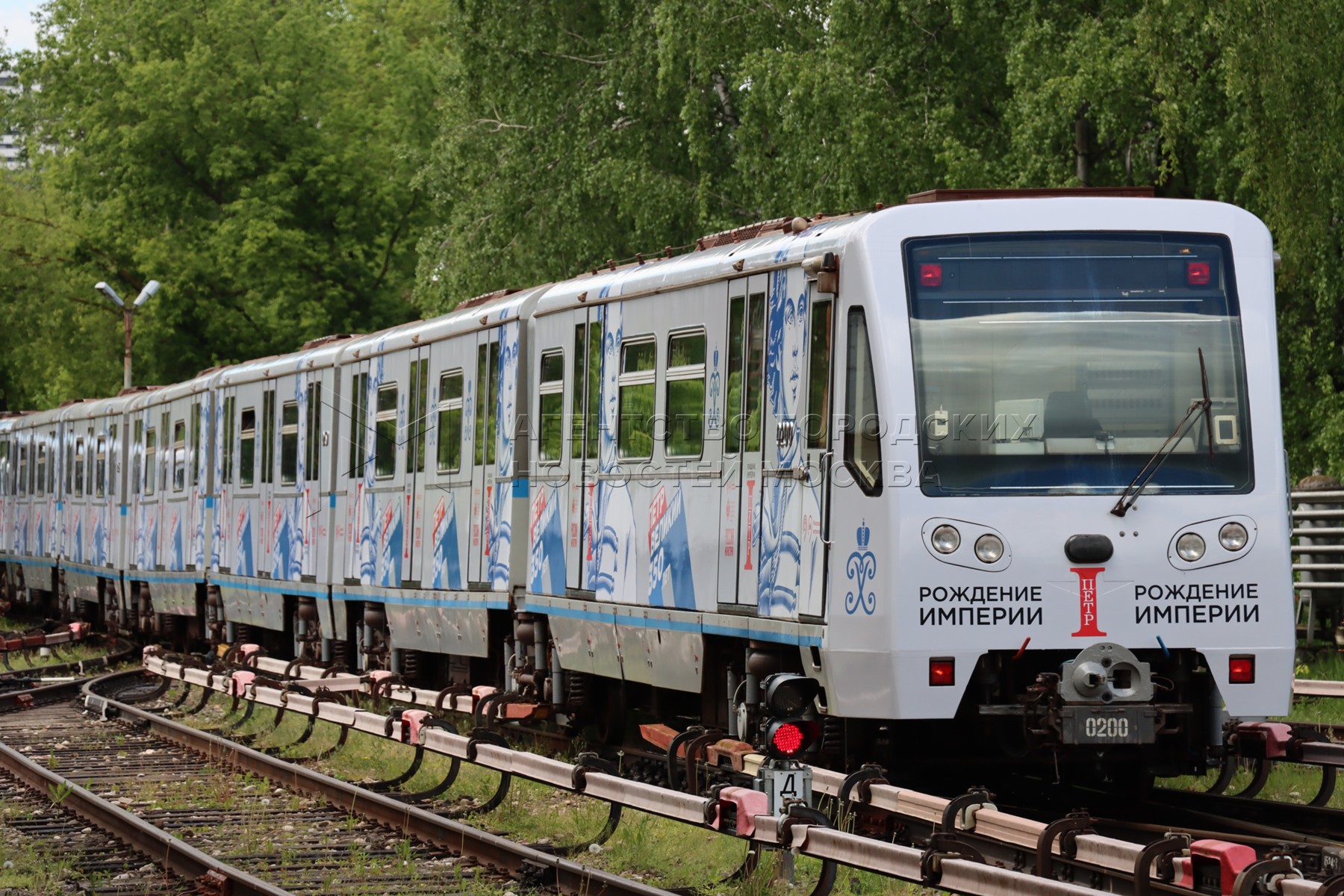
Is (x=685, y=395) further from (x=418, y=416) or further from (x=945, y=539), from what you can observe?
(x=418, y=416)

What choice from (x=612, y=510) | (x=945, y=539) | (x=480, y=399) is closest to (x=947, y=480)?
(x=945, y=539)

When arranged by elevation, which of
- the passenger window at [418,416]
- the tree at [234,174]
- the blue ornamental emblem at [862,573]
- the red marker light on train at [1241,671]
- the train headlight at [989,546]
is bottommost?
the red marker light on train at [1241,671]

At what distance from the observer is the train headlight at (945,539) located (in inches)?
395

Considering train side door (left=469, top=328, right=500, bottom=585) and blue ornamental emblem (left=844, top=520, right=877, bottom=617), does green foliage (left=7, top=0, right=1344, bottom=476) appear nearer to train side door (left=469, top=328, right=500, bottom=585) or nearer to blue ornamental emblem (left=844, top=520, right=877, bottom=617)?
blue ornamental emblem (left=844, top=520, right=877, bottom=617)

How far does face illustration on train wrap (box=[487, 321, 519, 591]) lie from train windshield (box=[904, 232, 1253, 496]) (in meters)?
6.02

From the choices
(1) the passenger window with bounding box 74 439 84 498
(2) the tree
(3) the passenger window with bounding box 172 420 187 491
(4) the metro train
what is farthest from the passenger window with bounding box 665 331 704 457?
(2) the tree

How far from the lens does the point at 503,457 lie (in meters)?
16.1

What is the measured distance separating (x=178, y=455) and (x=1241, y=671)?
1962 centimetres

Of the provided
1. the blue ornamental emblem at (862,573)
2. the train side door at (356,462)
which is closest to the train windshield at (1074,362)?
the blue ornamental emblem at (862,573)

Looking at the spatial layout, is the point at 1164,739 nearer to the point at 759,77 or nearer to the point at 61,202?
the point at 759,77

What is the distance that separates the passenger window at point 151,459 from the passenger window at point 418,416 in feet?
36.4

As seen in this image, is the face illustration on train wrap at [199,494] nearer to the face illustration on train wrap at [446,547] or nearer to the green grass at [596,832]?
the face illustration on train wrap at [446,547]

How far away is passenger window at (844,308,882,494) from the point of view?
10227 millimetres

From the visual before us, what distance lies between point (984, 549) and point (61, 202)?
2029 inches
